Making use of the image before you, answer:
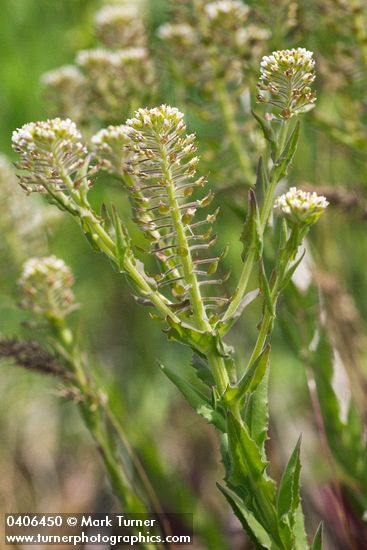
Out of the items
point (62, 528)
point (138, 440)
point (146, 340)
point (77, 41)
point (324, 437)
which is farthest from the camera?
point (77, 41)

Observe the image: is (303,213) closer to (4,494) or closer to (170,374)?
(170,374)

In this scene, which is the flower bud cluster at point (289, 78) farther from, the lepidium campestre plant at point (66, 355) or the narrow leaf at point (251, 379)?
the lepidium campestre plant at point (66, 355)

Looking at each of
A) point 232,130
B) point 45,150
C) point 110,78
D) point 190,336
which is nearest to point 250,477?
point 190,336

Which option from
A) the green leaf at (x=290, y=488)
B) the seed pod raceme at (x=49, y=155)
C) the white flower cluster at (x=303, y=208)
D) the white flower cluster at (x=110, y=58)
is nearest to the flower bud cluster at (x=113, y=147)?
the seed pod raceme at (x=49, y=155)

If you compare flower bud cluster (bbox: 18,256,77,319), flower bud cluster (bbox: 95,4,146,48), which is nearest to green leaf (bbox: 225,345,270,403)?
flower bud cluster (bbox: 18,256,77,319)

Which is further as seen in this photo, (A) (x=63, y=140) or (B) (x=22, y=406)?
(B) (x=22, y=406)

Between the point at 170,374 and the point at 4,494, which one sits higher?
the point at 170,374

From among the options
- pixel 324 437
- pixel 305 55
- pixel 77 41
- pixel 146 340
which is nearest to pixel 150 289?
pixel 305 55
